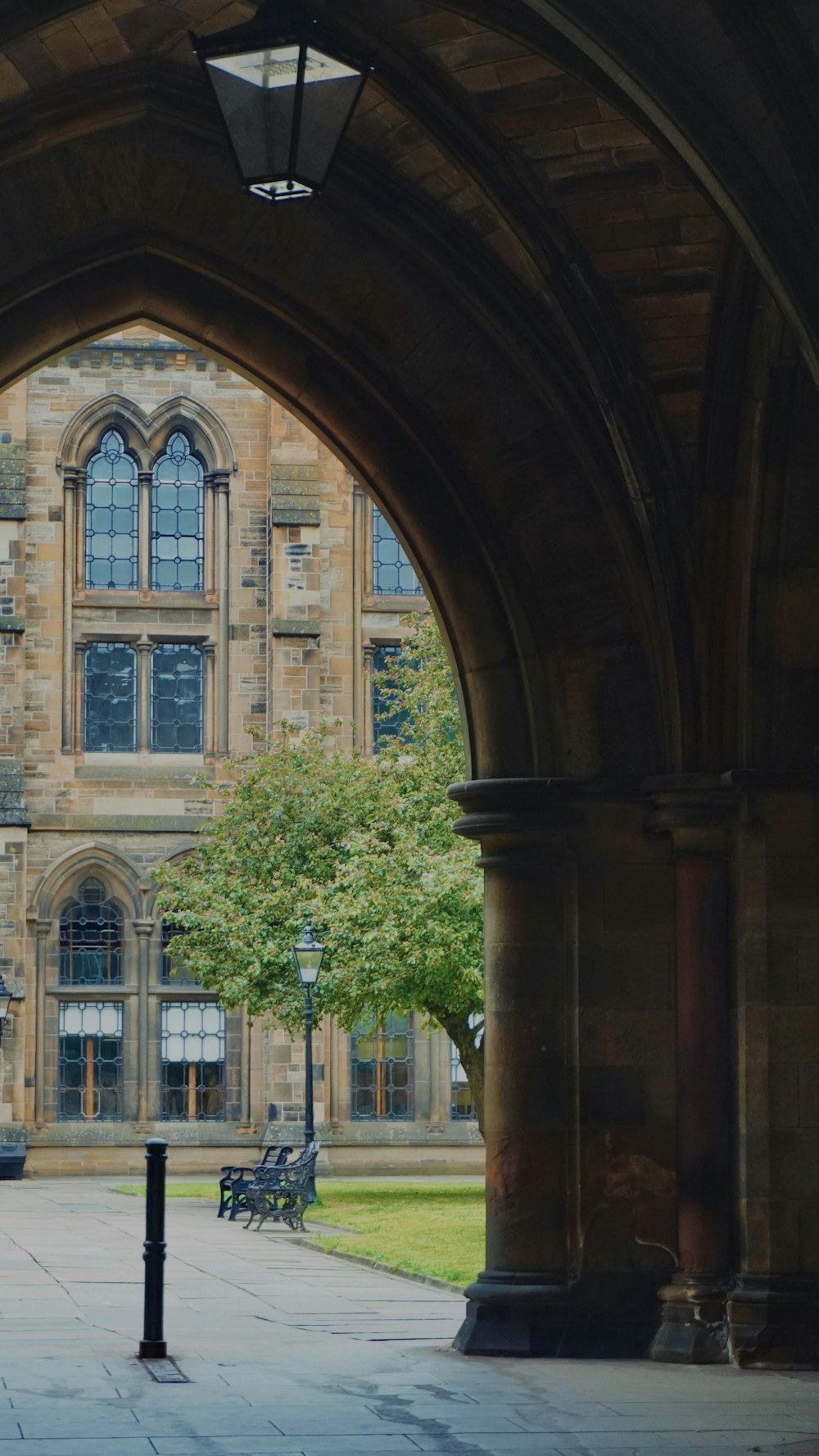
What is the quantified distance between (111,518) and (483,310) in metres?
23.8

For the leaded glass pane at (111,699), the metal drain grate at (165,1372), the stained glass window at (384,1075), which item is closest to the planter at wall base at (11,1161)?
the stained glass window at (384,1075)

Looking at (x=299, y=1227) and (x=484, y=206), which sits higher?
(x=484, y=206)

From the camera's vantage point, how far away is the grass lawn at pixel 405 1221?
15.6 m

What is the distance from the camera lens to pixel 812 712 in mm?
9375

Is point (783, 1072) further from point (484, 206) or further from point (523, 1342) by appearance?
point (484, 206)

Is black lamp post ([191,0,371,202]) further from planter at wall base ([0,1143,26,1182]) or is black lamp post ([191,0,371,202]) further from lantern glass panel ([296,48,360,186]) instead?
planter at wall base ([0,1143,26,1182])

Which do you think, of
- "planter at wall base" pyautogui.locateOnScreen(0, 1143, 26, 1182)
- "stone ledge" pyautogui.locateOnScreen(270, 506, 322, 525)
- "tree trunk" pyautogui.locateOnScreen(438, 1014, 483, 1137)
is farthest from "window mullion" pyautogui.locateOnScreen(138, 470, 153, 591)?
"tree trunk" pyautogui.locateOnScreen(438, 1014, 483, 1137)

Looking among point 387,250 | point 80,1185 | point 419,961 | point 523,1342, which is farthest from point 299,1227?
→ point 387,250

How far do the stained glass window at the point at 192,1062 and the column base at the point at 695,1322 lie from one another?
903 inches

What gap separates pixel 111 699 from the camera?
32.4m

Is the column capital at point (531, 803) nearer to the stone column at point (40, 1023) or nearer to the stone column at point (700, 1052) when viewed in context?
the stone column at point (700, 1052)

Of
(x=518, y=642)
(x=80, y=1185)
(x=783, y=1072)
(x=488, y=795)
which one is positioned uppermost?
(x=518, y=642)

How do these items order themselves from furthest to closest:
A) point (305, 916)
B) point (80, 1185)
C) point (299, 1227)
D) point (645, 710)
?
point (80, 1185) < point (305, 916) < point (299, 1227) < point (645, 710)

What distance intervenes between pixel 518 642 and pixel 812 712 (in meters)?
1.30
